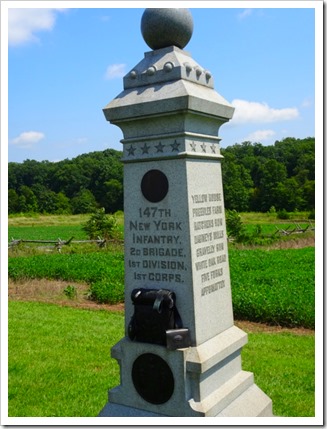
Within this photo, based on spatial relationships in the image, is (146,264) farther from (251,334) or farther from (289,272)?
(289,272)

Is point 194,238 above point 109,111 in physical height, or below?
below

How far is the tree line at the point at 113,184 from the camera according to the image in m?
61.2

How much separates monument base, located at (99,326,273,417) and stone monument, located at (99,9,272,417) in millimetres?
11

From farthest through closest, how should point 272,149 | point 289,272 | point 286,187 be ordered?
point 272,149, point 286,187, point 289,272

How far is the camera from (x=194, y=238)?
4.51 meters

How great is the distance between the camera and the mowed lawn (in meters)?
5.93

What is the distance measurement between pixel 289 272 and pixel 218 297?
37.7ft

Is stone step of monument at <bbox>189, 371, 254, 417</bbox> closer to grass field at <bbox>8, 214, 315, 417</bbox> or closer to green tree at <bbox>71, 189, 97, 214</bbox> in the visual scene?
grass field at <bbox>8, 214, 315, 417</bbox>

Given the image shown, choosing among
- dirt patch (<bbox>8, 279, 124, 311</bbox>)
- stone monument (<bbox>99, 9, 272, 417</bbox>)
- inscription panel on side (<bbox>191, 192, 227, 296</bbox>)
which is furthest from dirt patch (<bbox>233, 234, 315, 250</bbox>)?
stone monument (<bbox>99, 9, 272, 417</bbox>)

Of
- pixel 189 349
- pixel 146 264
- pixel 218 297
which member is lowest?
pixel 189 349

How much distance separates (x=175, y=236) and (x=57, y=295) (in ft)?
34.3

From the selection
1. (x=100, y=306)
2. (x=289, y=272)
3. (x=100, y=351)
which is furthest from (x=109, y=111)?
(x=289, y=272)

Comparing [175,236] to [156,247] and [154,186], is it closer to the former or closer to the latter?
[156,247]

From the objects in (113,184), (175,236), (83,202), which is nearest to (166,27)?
(175,236)
